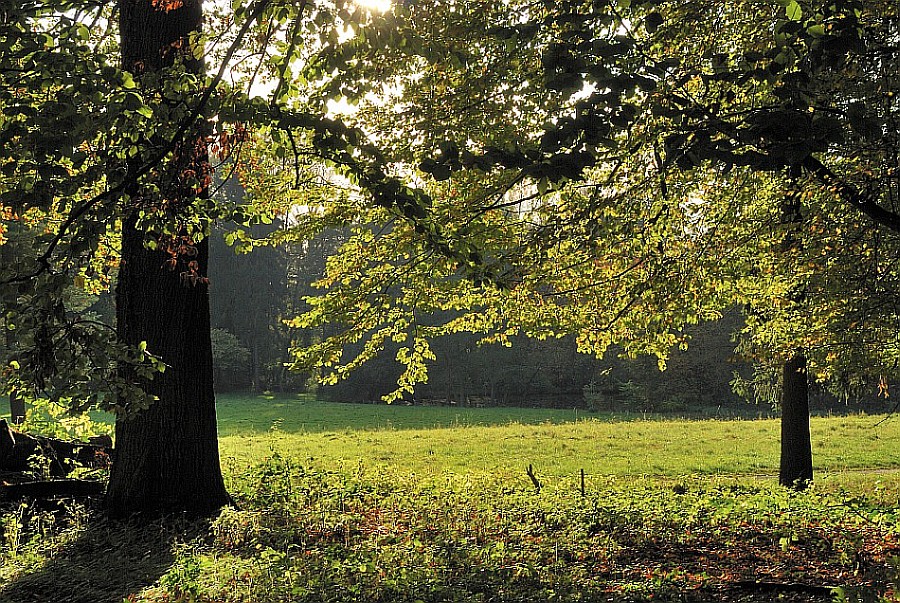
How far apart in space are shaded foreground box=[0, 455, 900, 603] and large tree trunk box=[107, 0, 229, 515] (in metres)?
0.48

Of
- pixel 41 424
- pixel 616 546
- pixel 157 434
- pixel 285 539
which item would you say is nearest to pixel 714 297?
pixel 616 546

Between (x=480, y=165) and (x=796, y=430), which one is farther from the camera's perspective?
(x=796, y=430)

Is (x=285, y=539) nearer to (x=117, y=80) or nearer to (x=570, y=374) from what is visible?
(x=117, y=80)

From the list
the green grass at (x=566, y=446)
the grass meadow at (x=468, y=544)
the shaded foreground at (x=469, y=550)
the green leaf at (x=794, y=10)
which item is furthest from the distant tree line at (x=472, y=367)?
the green leaf at (x=794, y=10)

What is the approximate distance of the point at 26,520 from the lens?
8672 millimetres

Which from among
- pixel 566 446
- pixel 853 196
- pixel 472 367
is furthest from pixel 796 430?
pixel 472 367

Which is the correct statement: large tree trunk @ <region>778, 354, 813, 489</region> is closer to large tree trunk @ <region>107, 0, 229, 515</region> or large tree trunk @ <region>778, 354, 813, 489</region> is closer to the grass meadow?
the grass meadow

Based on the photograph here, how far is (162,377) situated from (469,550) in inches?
168

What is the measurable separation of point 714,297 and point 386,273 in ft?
12.6

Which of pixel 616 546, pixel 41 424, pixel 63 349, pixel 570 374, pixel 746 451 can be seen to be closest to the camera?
pixel 63 349

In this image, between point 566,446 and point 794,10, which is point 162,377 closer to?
point 794,10

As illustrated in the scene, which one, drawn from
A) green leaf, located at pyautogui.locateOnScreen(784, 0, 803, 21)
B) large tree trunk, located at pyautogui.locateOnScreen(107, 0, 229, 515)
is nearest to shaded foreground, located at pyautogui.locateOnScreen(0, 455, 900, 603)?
large tree trunk, located at pyautogui.locateOnScreen(107, 0, 229, 515)

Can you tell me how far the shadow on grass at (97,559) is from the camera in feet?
20.6

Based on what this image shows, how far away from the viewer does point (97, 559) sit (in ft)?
24.1
